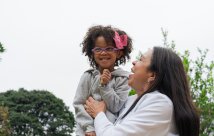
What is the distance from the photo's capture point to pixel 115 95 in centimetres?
454

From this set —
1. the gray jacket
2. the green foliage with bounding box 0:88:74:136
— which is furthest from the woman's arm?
the green foliage with bounding box 0:88:74:136

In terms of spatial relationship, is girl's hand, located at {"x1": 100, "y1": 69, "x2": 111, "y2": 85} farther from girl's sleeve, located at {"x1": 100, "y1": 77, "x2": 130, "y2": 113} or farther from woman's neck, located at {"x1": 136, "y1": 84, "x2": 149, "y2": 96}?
woman's neck, located at {"x1": 136, "y1": 84, "x2": 149, "y2": 96}

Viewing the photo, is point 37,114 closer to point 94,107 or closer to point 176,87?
point 94,107

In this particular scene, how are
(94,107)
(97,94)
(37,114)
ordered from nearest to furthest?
(94,107) → (97,94) → (37,114)

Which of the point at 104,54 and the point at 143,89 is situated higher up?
the point at 104,54

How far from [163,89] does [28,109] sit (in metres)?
34.4

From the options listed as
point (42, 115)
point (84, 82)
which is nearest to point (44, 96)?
point (42, 115)

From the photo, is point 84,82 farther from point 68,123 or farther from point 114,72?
point 68,123

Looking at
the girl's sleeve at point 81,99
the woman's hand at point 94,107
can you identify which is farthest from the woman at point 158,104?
the girl's sleeve at point 81,99

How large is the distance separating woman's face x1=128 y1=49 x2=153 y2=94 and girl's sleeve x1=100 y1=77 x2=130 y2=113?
1.31 ft

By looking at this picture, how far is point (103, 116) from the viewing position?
413 cm

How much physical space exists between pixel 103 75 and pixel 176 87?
72 centimetres

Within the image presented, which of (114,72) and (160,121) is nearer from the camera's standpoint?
(160,121)

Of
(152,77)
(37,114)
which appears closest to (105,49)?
(152,77)
